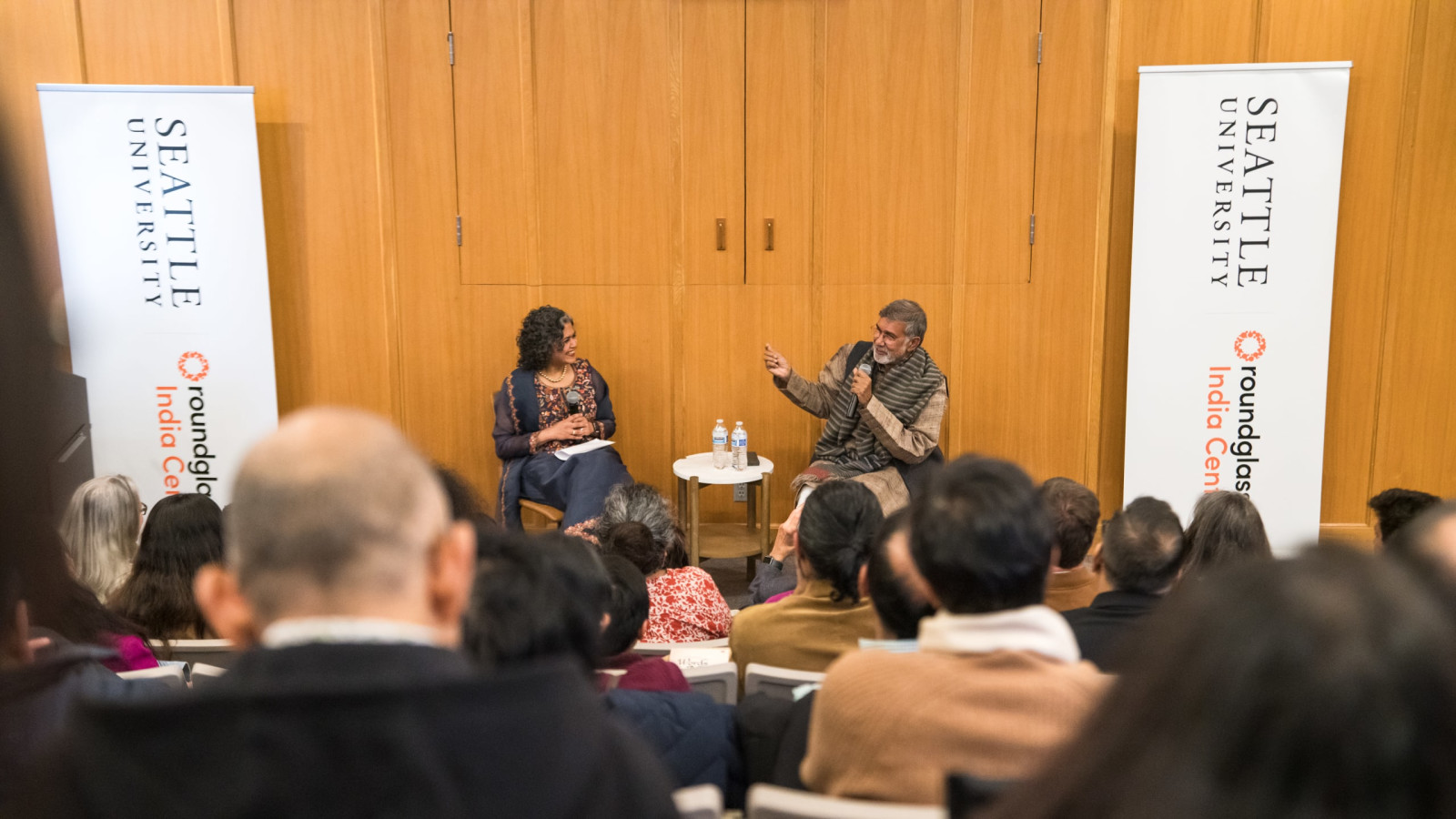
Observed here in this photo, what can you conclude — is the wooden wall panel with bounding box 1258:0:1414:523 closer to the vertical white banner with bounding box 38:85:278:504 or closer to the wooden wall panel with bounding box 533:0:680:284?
the wooden wall panel with bounding box 533:0:680:284

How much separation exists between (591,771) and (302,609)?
1.04ft

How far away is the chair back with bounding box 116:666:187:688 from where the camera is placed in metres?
1.95

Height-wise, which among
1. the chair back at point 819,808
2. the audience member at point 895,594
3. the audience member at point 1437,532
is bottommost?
the chair back at point 819,808

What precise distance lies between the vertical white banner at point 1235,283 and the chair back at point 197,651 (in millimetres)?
4148

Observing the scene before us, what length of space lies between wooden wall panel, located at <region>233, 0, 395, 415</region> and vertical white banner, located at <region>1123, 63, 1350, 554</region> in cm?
380

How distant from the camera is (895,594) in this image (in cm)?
193

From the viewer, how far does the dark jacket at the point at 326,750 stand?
815 mm

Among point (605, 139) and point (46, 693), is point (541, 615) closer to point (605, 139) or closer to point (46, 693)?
point (46, 693)

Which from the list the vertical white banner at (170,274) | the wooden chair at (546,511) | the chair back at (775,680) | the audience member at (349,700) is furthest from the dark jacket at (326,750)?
the vertical white banner at (170,274)

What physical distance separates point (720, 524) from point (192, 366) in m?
2.74

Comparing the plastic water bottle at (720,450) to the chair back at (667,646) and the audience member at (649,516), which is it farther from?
the chair back at (667,646)

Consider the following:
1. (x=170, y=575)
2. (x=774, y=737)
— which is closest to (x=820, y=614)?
(x=774, y=737)

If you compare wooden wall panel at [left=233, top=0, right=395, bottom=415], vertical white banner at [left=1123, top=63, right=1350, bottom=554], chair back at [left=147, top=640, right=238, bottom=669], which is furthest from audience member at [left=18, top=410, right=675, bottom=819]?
vertical white banner at [left=1123, top=63, right=1350, bottom=554]

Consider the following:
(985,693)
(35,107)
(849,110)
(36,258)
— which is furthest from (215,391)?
(36,258)
